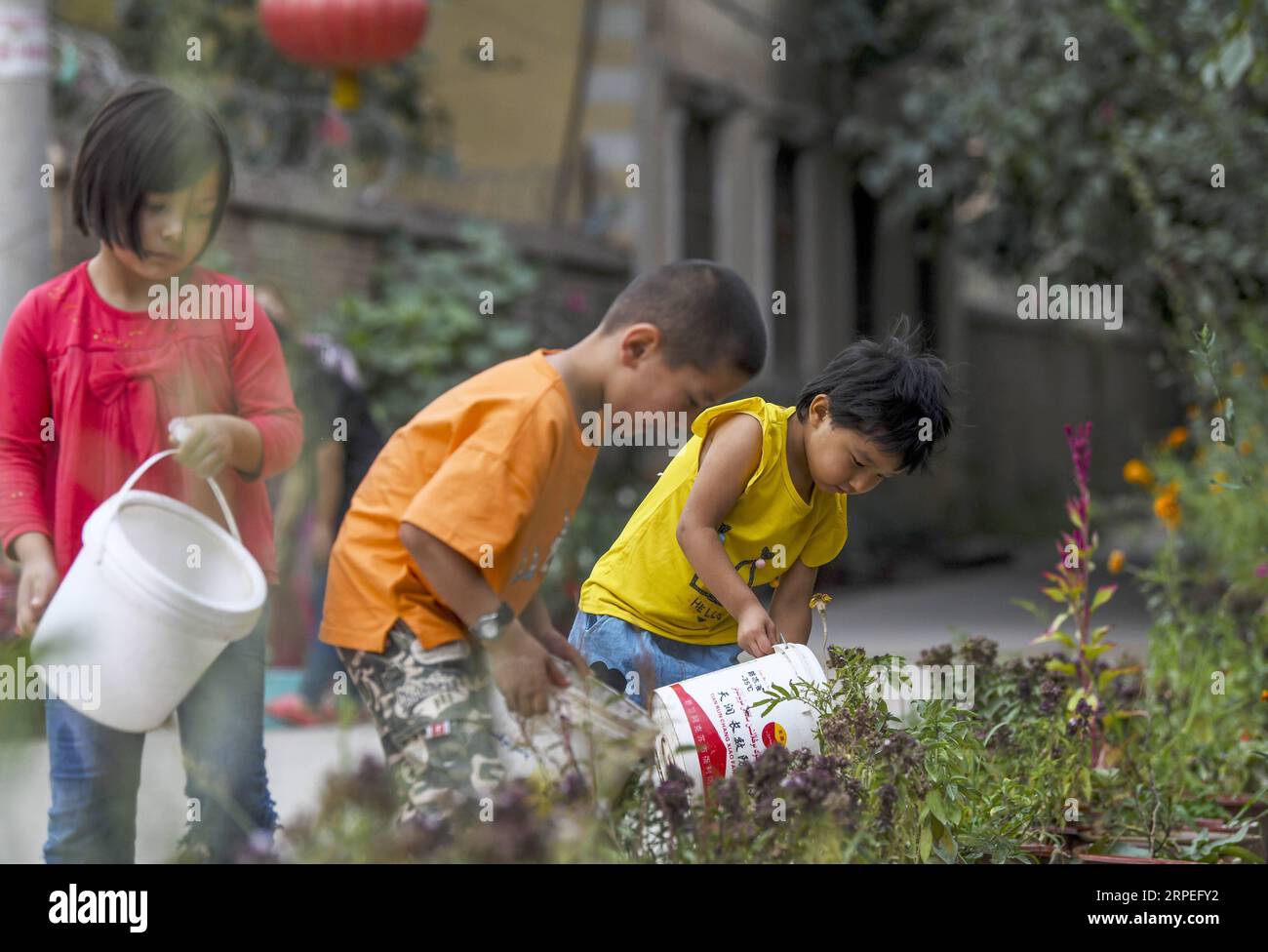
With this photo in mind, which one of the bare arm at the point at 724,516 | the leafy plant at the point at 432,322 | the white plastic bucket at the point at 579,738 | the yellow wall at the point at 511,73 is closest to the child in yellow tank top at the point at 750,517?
the bare arm at the point at 724,516

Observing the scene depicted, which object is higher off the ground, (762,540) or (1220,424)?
(1220,424)

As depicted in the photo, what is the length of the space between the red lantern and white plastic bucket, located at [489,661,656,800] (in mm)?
5145

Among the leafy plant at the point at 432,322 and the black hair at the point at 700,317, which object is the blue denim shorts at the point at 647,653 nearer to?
the black hair at the point at 700,317

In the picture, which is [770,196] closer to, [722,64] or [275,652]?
[722,64]

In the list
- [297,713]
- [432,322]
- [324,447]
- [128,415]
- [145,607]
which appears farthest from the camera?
[432,322]

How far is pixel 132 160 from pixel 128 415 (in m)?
0.41

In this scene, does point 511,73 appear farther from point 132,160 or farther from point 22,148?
point 132,160

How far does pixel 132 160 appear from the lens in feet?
8.30

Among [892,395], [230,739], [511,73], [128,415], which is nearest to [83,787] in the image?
[230,739]

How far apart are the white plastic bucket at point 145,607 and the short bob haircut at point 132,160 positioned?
1.30 feet

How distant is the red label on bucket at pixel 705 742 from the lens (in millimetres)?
2307

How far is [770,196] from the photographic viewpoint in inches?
489

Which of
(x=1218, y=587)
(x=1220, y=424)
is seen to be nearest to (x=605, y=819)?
(x=1220, y=424)

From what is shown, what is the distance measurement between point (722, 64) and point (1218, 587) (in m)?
8.04
